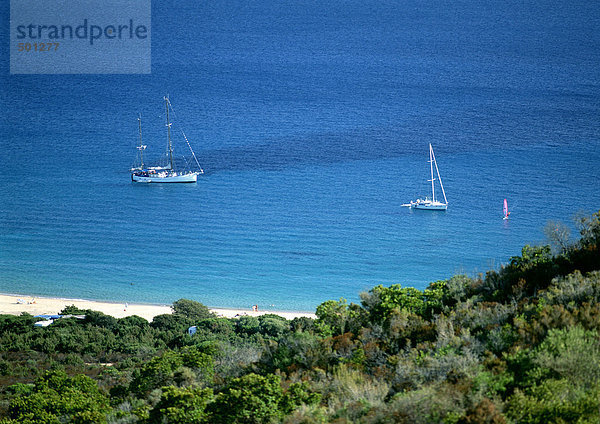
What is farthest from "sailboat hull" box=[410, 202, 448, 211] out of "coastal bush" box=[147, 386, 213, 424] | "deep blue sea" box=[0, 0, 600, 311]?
"coastal bush" box=[147, 386, 213, 424]

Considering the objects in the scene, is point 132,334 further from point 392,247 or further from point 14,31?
point 14,31

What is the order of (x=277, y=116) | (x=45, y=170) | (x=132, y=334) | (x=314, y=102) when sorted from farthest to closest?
1. (x=314, y=102)
2. (x=277, y=116)
3. (x=45, y=170)
4. (x=132, y=334)

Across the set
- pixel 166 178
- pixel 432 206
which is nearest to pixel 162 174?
pixel 166 178

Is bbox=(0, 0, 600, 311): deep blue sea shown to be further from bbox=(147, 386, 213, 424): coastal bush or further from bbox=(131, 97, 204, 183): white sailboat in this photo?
bbox=(147, 386, 213, 424): coastal bush

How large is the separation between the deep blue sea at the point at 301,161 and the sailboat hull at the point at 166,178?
0.71 metres

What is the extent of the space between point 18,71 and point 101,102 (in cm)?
2342

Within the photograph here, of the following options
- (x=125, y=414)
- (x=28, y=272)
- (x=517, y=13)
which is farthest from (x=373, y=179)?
(x=517, y=13)

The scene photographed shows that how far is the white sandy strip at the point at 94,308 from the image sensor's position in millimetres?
37625

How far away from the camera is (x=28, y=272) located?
45812mm

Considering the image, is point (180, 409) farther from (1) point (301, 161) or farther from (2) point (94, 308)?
Answer: (1) point (301, 161)

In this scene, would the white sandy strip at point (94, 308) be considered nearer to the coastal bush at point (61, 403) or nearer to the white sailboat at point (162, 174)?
the coastal bush at point (61, 403)

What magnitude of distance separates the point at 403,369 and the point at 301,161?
48326 mm

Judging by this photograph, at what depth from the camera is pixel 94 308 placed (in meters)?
38.9

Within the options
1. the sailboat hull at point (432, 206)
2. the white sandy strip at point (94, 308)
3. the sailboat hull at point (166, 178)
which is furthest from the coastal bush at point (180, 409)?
the sailboat hull at point (166, 178)
